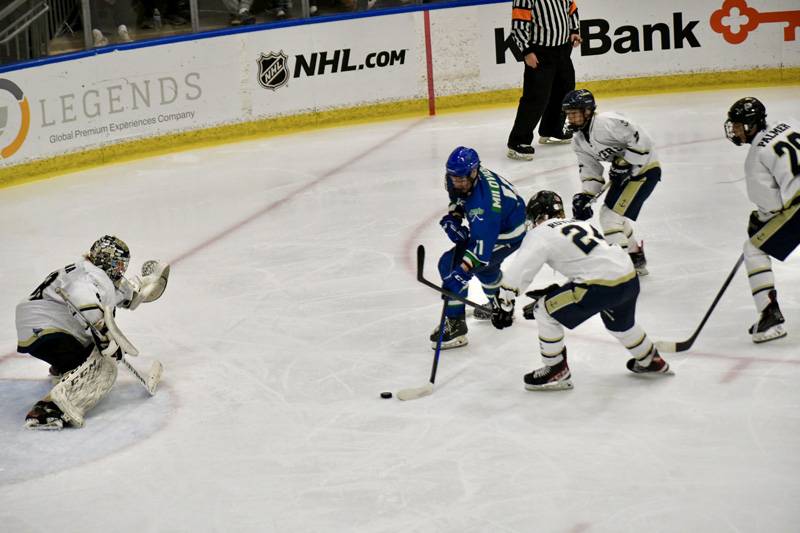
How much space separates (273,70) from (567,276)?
5964 mm

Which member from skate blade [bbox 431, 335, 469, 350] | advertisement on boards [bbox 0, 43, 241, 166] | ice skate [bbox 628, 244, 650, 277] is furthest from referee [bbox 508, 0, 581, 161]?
skate blade [bbox 431, 335, 469, 350]

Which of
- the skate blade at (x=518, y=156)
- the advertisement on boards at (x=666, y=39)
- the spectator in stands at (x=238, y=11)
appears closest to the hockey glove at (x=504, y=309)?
the skate blade at (x=518, y=156)

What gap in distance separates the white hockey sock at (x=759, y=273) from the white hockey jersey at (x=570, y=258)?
0.84 m

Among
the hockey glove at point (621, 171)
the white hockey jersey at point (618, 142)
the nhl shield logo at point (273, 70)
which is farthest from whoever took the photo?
the nhl shield logo at point (273, 70)

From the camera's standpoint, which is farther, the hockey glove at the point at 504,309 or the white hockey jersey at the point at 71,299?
the white hockey jersey at the point at 71,299

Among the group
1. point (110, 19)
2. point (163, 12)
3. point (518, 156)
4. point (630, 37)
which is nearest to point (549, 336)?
point (518, 156)

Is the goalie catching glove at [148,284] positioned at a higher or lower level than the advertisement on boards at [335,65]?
lower

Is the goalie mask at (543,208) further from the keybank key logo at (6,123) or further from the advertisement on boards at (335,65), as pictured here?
the advertisement on boards at (335,65)

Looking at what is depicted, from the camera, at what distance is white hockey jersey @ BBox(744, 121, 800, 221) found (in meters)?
4.87

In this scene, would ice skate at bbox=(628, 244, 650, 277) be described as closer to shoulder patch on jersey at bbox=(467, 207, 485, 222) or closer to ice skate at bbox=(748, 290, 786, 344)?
ice skate at bbox=(748, 290, 786, 344)

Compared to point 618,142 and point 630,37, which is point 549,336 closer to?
point 618,142

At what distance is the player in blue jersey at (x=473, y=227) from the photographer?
5031mm

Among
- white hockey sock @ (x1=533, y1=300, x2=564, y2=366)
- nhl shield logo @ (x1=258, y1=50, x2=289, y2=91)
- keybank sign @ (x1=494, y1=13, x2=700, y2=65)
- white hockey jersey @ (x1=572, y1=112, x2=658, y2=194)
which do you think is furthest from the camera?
keybank sign @ (x1=494, y1=13, x2=700, y2=65)

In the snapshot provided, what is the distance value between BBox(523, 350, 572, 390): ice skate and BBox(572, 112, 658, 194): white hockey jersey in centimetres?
145
